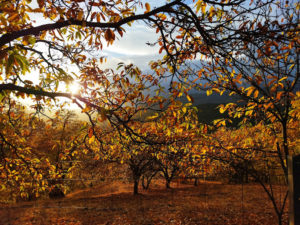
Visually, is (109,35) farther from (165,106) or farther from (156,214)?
(156,214)

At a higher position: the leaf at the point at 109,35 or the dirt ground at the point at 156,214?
the leaf at the point at 109,35

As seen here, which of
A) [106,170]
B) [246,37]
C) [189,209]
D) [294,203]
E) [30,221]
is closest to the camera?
[246,37]

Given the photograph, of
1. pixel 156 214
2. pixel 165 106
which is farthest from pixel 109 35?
pixel 156 214

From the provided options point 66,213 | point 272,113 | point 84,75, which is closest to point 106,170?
point 66,213

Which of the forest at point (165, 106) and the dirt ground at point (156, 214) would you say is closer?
the forest at point (165, 106)

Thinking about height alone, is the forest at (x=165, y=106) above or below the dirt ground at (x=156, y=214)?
above

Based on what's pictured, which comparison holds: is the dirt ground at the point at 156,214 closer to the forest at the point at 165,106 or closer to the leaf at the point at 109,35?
the forest at the point at 165,106

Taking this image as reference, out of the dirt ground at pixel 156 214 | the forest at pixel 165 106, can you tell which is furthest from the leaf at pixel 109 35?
the dirt ground at pixel 156 214

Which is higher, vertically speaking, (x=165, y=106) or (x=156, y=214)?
(x=165, y=106)

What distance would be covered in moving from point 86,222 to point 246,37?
1025cm

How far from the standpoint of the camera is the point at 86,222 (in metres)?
9.06

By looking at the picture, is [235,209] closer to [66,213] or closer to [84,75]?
[66,213]

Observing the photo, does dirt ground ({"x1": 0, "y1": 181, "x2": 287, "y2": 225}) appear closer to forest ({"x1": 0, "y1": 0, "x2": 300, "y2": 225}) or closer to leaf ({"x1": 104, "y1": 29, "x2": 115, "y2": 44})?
forest ({"x1": 0, "y1": 0, "x2": 300, "y2": 225})

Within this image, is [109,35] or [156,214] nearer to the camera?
[109,35]
